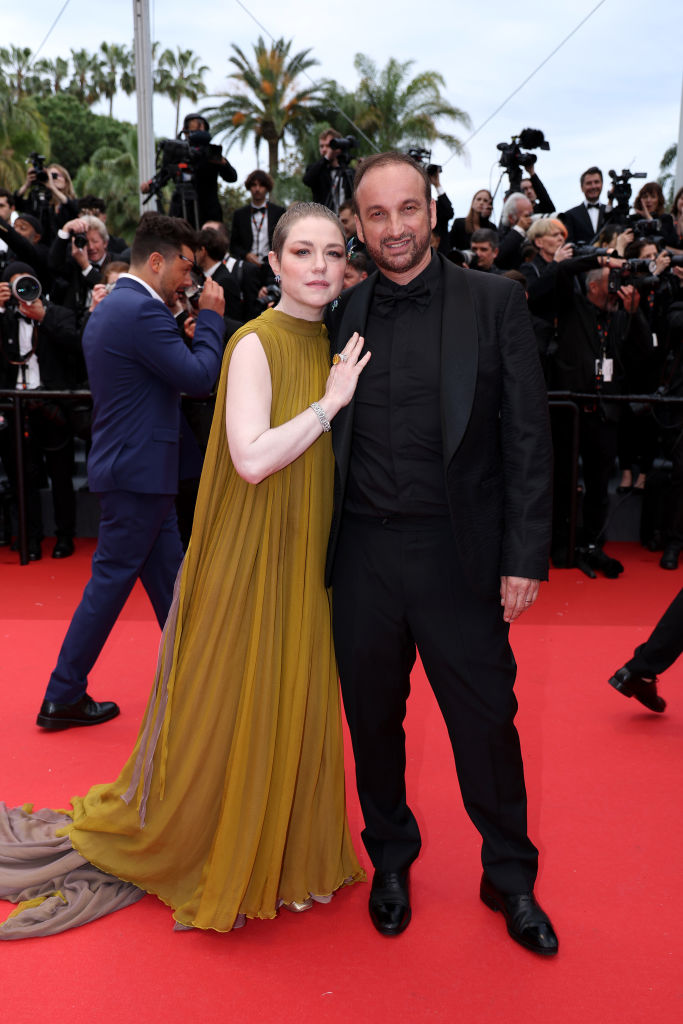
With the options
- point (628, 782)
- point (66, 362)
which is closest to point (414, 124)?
point (66, 362)

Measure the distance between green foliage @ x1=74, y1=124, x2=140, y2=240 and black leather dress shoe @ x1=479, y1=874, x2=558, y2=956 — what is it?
94.8 feet

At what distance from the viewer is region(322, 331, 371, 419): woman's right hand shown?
2.19 meters

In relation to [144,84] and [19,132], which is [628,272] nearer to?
[144,84]

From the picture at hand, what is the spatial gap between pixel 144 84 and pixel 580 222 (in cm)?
465

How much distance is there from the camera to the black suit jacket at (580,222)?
7863 mm

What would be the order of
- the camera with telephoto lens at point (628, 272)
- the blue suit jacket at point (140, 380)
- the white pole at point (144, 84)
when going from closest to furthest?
1. the blue suit jacket at point (140, 380)
2. the camera with telephoto lens at point (628, 272)
3. the white pole at point (144, 84)

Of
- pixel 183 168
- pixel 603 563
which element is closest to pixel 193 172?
pixel 183 168

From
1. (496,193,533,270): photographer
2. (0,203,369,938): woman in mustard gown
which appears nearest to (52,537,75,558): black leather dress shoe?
(496,193,533,270): photographer

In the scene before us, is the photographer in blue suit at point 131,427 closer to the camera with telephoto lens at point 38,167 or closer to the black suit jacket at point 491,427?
the black suit jacket at point 491,427

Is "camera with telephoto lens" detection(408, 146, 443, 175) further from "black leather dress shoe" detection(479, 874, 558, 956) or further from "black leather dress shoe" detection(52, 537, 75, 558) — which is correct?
"black leather dress shoe" detection(479, 874, 558, 956)

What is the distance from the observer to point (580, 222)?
26.0 feet

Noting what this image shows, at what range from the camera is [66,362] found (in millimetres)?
6504

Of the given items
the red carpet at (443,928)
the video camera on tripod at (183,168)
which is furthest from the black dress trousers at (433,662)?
the video camera on tripod at (183,168)

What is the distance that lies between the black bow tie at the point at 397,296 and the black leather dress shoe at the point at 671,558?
14.5ft
